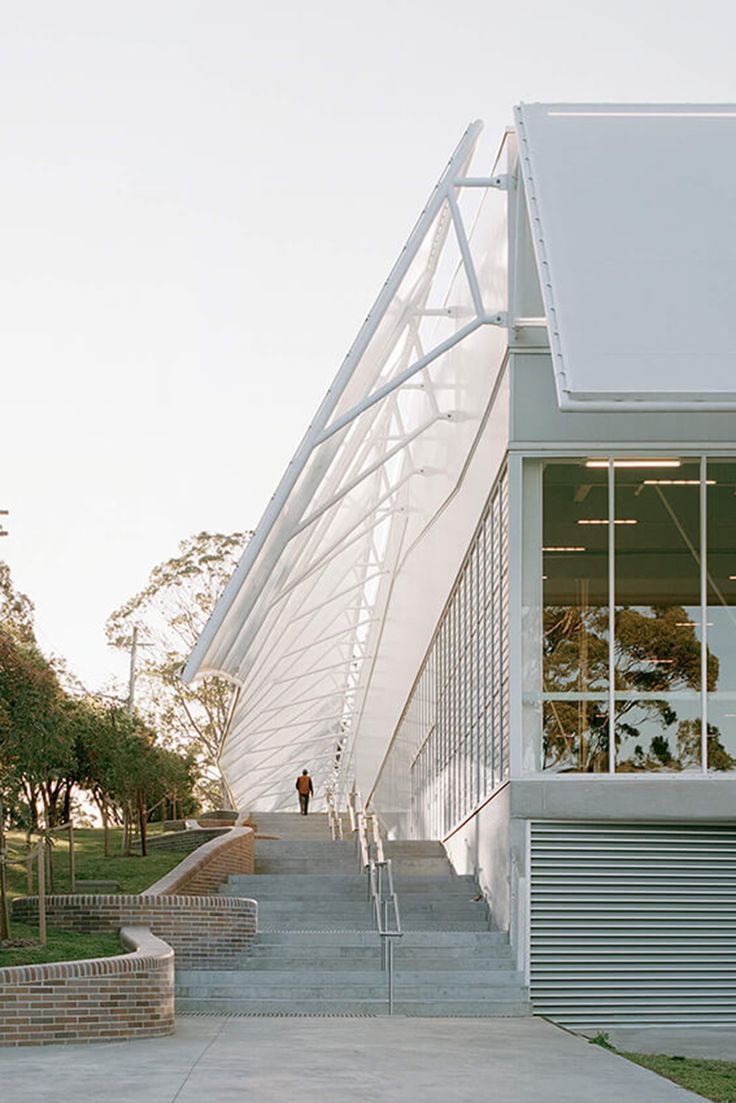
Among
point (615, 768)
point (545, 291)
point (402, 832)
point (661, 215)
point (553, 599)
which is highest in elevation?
point (661, 215)

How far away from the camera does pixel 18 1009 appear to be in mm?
14398

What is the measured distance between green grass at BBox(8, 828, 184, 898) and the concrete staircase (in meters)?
2.47

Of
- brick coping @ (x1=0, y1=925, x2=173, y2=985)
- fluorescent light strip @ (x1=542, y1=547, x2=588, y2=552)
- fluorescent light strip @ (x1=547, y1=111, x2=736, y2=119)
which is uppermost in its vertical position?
fluorescent light strip @ (x1=547, y1=111, x2=736, y2=119)

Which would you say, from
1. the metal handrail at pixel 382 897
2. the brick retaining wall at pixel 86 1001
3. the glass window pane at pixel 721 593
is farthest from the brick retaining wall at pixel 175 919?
the glass window pane at pixel 721 593

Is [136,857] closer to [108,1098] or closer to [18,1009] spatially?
[18,1009]

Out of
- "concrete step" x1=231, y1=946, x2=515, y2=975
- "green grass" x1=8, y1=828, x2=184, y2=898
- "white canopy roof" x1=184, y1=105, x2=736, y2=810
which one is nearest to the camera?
"white canopy roof" x1=184, y1=105, x2=736, y2=810

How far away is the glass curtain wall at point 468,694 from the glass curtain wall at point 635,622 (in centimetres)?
68

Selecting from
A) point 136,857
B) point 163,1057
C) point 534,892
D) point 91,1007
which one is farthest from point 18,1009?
point 136,857

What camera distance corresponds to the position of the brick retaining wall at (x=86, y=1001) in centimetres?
1434

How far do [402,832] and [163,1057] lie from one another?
31.1 m

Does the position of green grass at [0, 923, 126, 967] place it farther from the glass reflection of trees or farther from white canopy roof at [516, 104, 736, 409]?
white canopy roof at [516, 104, 736, 409]

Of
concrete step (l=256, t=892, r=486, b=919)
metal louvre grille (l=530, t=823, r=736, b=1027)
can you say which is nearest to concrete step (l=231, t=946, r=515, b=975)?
metal louvre grille (l=530, t=823, r=736, b=1027)

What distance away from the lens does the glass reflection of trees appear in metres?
20.2

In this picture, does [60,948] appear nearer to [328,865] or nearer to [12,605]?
[328,865]
